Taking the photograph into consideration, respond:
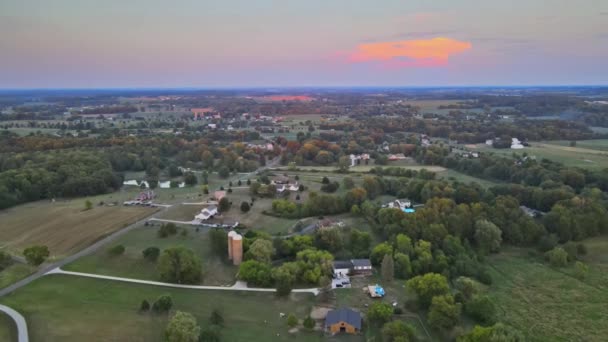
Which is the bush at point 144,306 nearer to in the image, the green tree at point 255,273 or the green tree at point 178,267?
the green tree at point 178,267

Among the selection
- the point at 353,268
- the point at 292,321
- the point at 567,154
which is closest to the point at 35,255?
the point at 292,321

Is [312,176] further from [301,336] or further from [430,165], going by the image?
[301,336]

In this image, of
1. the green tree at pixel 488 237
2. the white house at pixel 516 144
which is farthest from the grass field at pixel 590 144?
the green tree at pixel 488 237

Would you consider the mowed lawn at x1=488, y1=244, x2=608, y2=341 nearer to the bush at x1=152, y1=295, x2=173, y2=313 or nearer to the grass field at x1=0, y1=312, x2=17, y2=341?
the bush at x1=152, y1=295, x2=173, y2=313

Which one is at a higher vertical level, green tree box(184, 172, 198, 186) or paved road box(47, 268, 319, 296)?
green tree box(184, 172, 198, 186)

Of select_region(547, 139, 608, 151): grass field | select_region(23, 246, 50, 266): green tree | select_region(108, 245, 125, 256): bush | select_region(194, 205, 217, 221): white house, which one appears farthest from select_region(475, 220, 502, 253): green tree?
select_region(547, 139, 608, 151): grass field

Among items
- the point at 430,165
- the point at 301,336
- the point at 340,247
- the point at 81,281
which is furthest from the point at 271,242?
the point at 430,165
